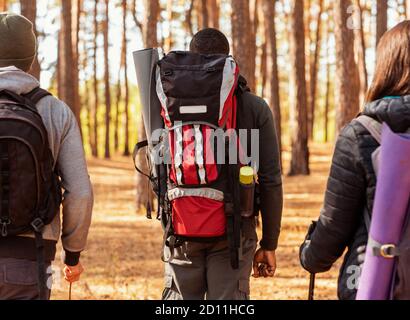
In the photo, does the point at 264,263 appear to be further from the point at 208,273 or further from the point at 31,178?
the point at 31,178

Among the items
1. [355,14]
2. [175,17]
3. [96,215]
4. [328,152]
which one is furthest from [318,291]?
[175,17]

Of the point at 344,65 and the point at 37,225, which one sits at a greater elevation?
the point at 37,225

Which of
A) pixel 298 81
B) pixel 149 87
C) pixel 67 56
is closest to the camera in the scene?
pixel 149 87

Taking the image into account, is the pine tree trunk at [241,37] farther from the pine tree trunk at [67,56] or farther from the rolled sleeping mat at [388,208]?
the rolled sleeping mat at [388,208]

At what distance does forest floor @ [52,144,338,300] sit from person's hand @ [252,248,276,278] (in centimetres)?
117

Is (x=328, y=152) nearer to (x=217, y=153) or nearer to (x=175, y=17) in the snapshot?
(x=175, y=17)

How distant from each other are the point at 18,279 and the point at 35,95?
2.98 ft

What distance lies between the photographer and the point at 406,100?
2775mm

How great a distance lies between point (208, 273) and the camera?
13.1 ft

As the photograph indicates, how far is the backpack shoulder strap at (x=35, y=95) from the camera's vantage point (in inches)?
138

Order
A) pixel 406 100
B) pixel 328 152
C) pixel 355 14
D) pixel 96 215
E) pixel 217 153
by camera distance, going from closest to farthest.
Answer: pixel 406 100, pixel 217 153, pixel 96 215, pixel 355 14, pixel 328 152

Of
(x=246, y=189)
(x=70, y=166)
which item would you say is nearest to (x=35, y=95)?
(x=70, y=166)
